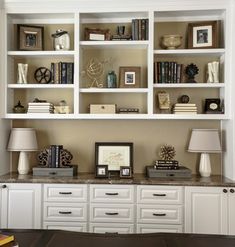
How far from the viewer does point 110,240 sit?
1674 mm

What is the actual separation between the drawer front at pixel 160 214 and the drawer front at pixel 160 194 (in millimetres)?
53

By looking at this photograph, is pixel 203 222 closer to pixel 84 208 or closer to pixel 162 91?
pixel 84 208

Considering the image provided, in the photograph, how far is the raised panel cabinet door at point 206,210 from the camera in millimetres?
2861

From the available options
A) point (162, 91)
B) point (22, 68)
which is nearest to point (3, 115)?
point (22, 68)

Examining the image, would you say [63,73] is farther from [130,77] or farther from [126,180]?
[126,180]

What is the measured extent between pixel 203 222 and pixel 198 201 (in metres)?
0.20

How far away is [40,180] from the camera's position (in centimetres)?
296

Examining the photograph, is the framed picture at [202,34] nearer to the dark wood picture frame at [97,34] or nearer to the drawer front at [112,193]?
the dark wood picture frame at [97,34]

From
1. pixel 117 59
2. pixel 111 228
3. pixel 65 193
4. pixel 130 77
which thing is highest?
pixel 117 59

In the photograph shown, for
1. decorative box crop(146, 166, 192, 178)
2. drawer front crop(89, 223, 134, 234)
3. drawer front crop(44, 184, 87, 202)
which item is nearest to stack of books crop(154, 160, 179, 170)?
decorative box crop(146, 166, 192, 178)

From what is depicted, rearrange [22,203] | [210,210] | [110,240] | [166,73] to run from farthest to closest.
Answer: [166,73], [22,203], [210,210], [110,240]

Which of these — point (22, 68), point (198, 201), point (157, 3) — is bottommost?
Answer: point (198, 201)

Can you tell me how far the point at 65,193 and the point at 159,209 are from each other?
2.89 ft

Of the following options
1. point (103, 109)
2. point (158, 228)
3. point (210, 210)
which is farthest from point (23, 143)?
point (210, 210)
